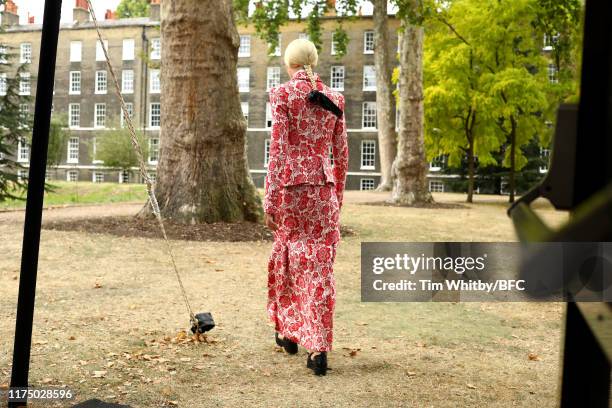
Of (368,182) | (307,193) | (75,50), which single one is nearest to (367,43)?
(368,182)

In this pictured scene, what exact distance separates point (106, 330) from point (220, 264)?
11.7ft

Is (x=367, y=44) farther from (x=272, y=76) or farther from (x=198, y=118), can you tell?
(x=198, y=118)

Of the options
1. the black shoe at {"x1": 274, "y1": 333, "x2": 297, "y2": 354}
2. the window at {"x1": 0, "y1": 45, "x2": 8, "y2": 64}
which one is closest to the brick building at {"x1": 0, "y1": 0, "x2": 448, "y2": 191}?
the window at {"x1": 0, "y1": 45, "x2": 8, "y2": 64}

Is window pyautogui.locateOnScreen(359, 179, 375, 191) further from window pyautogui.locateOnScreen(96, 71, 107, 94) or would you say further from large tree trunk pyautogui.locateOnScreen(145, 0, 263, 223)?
large tree trunk pyautogui.locateOnScreen(145, 0, 263, 223)

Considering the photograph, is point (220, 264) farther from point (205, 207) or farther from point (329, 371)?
point (329, 371)

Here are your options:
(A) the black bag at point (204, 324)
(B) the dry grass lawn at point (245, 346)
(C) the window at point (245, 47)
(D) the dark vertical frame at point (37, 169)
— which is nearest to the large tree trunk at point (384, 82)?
(B) the dry grass lawn at point (245, 346)

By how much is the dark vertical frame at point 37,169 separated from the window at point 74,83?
198 ft

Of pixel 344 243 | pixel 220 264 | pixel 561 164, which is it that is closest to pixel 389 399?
pixel 561 164

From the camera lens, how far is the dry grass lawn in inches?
152

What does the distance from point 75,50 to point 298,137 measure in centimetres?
6065

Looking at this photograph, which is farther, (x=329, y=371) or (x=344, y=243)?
(x=344, y=243)

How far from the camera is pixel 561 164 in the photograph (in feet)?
2.46

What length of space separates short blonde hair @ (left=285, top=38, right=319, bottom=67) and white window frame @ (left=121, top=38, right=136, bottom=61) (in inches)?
2198

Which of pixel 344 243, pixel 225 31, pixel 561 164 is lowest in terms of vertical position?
A: pixel 344 243
